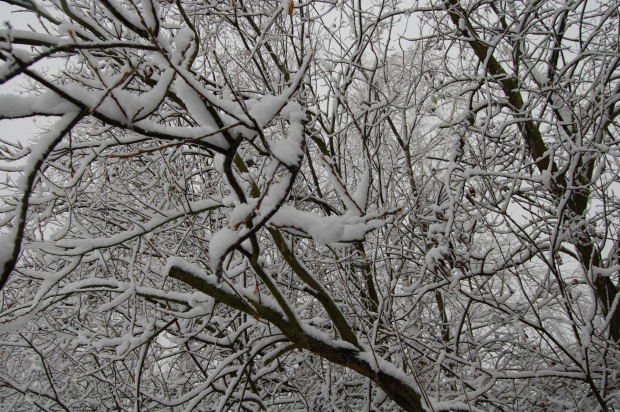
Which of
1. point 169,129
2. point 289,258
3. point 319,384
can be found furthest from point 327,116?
point 169,129

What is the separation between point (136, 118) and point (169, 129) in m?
0.11

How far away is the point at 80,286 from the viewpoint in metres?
2.14

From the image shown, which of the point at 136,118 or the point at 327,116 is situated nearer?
the point at 136,118

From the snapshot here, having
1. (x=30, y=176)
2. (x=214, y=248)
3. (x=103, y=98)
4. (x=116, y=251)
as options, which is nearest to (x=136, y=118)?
(x=103, y=98)

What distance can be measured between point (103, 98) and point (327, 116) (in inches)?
130

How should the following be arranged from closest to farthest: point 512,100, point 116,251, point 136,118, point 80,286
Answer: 1. point 136,118
2. point 80,286
3. point 512,100
4. point 116,251

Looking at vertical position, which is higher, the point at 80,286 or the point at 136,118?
the point at 80,286

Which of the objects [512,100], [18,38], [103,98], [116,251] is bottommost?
[103,98]

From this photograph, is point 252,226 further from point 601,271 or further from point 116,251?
point 116,251

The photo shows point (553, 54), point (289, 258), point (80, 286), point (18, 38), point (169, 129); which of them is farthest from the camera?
point (553, 54)

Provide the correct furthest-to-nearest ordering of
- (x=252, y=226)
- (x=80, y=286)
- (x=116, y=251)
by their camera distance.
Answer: (x=116, y=251) → (x=80, y=286) → (x=252, y=226)

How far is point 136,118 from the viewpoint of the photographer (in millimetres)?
1014

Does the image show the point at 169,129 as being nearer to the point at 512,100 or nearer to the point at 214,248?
→ the point at 214,248

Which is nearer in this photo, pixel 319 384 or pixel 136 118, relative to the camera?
pixel 136 118
